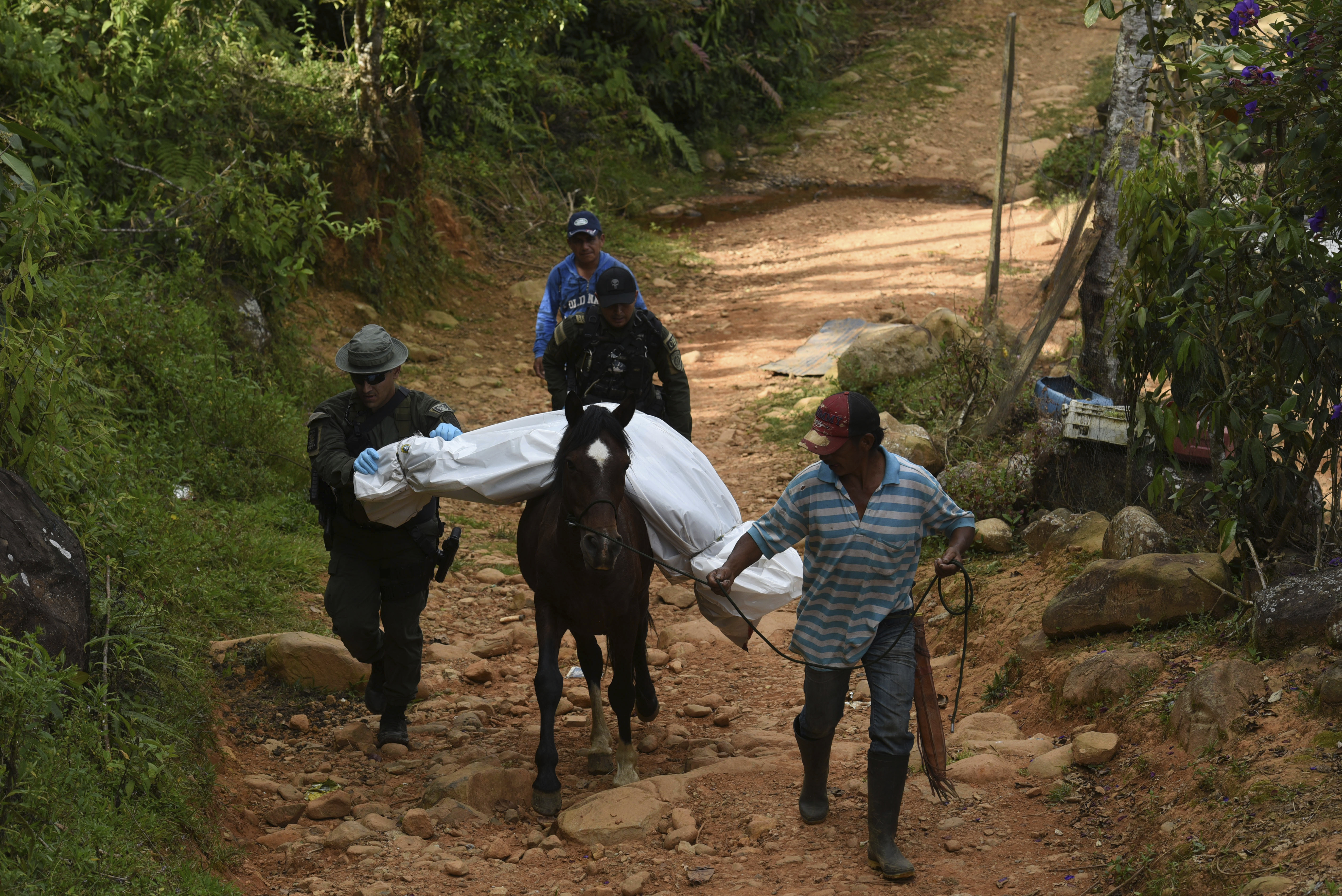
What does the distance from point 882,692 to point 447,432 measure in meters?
2.30

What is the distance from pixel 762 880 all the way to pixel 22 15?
794cm

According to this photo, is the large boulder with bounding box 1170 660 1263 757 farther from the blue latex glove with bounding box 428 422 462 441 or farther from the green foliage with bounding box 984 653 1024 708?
the blue latex glove with bounding box 428 422 462 441

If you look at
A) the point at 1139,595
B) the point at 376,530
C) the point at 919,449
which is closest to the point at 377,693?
the point at 376,530

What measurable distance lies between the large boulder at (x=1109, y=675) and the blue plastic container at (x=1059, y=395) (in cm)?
264

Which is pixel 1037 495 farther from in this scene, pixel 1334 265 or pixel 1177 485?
pixel 1334 265

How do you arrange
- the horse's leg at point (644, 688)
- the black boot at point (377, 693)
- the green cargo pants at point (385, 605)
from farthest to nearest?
the horse's leg at point (644, 688), the black boot at point (377, 693), the green cargo pants at point (385, 605)

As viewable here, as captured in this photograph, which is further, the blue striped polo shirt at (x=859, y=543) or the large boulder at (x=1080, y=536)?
the large boulder at (x=1080, y=536)

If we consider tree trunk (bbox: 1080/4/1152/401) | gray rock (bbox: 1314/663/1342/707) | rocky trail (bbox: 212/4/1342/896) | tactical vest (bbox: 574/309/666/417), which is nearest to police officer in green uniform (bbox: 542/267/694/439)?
tactical vest (bbox: 574/309/666/417)

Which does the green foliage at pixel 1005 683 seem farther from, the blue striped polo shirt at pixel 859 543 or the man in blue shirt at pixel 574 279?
the man in blue shirt at pixel 574 279

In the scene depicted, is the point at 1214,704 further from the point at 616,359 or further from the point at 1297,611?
the point at 616,359

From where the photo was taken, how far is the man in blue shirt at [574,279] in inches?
296

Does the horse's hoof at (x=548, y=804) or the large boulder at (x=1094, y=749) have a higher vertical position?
the large boulder at (x=1094, y=749)

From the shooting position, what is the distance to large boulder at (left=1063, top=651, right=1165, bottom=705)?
5.21 meters

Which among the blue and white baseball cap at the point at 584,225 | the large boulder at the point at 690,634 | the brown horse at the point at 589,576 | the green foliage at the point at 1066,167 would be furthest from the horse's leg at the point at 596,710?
the green foliage at the point at 1066,167
